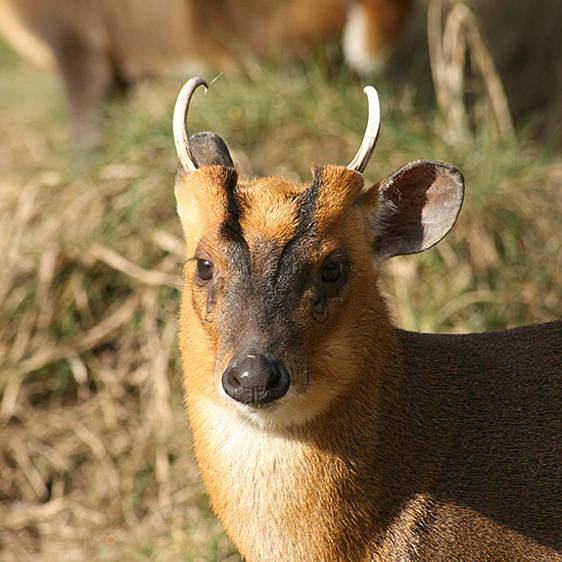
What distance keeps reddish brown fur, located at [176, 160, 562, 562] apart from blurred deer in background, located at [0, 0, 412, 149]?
3089 millimetres

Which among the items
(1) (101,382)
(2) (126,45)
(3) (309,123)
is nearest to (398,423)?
(1) (101,382)

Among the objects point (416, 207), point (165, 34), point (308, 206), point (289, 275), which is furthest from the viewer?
point (165, 34)

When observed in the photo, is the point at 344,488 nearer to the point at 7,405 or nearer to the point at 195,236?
the point at 195,236

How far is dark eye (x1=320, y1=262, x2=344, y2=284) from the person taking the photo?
2.32m

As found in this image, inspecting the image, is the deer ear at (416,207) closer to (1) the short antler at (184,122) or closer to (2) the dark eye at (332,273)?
(2) the dark eye at (332,273)

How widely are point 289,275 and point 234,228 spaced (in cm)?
19

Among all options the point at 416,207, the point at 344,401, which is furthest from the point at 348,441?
the point at 416,207

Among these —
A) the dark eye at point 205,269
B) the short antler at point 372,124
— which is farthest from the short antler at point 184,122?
the short antler at point 372,124

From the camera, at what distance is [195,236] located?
8.22 ft

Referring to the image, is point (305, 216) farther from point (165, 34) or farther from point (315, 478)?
point (165, 34)

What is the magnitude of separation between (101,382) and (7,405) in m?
0.42

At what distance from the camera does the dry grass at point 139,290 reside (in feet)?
13.3

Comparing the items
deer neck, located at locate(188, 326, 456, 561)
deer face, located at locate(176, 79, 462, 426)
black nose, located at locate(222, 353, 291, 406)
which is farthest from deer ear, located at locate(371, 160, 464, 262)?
black nose, located at locate(222, 353, 291, 406)

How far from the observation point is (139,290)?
4.38 m
